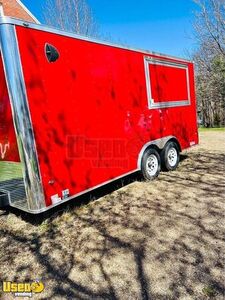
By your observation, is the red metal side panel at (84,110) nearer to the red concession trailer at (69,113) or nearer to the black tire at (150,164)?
the red concession trailer at (69,113)

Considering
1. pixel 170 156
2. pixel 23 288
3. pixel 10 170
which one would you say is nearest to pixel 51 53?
pixel 10 170

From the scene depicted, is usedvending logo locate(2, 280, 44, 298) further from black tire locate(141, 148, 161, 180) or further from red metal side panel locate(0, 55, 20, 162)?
black tire locate(141, 148, 161, 180)

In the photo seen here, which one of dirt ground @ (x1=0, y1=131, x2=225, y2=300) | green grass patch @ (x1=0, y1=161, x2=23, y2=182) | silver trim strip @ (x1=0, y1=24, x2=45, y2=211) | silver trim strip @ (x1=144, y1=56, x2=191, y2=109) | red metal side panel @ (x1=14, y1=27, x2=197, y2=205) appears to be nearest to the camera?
dirt ground @ (x1=0, y1=131, x2=225, y2=300)

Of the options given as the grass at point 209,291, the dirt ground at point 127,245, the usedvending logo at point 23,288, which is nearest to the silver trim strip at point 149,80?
the dirt ground at point 127,245

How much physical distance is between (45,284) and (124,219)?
1779 mm

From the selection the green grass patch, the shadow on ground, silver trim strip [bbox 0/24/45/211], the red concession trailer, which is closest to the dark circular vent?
the red concession trailer

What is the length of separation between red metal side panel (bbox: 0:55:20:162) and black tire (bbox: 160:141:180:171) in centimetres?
390

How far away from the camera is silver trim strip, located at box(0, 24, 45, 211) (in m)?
3.54

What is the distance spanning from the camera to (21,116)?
12.0 feet

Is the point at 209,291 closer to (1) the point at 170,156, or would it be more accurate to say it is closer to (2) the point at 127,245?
(2) the point at 127,245

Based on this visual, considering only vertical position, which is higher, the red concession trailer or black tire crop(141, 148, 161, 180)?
the red concession trailer

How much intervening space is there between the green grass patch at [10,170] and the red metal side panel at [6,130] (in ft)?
0.28

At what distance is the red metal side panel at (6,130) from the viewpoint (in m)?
3.93

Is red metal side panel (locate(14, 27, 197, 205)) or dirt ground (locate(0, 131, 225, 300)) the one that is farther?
red metal side panel (locate(14, 27, 197, 205))
